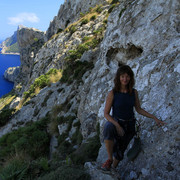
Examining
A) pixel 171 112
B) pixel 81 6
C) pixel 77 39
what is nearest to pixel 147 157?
pixel 171 112

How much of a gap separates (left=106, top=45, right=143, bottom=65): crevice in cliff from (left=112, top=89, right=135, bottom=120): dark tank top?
14.3 ft

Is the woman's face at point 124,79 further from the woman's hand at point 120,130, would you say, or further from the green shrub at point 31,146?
the green shrub at point 31,146

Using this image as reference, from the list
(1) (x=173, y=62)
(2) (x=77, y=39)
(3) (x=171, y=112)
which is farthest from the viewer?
(2) (x=77, y=39)

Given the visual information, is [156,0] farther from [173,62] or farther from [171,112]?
[171,112]

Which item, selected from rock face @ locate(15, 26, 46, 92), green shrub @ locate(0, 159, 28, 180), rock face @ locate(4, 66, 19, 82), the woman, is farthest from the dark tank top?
rock face @ locate(4, 66, 19, 82)

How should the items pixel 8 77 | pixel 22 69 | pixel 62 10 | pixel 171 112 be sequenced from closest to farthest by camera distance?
1. pixel 171 112
2. pixel 62 10
3. pixel 22 69
4. pixel 8 77

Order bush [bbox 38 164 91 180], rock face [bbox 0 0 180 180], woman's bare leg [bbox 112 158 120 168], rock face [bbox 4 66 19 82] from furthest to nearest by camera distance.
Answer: rock face [bbox 4 66 19 82], woman's bare leg [bbox 112 158 120 168], rock face [bbox 0 0 180 180], bush [bbox 38 164 91 180]

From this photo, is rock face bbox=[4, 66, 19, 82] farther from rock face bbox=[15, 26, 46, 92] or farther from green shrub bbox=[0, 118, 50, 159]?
green shrub bbox=[0, 118, 50, 159]

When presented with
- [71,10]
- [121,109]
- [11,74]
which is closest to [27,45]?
[71,10]

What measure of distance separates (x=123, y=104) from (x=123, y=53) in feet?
17.2

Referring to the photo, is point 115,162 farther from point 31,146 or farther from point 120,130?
point 31,146

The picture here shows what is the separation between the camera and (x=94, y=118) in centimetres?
602

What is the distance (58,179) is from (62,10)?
42975 millimetres

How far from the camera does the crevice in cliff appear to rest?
Result: 6440 millimetres
